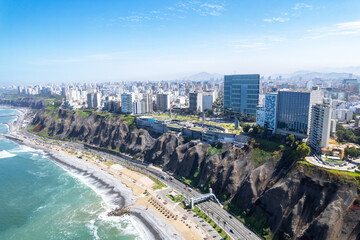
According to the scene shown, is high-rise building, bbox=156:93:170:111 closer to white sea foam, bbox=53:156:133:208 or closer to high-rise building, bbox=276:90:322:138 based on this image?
white sea foam, bbox=53:156:133:208

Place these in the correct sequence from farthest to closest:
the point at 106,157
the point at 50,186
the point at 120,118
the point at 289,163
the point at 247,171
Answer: the point at 120,118, the point at 106,157, the point at 50,186, the point at 247,171, the point at 289,163

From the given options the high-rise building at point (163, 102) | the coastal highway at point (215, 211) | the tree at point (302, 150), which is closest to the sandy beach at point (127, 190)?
the coastal highway at point (215, 211)

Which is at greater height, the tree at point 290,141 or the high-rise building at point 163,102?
the high-rise building at point 163,102

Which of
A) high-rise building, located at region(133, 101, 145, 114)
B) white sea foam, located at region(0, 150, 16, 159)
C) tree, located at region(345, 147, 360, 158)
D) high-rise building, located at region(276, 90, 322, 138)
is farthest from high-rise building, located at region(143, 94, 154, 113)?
tree, located at region(345, 147, 360, 158)

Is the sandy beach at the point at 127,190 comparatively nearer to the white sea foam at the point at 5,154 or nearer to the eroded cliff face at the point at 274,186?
the white sea foam at the point at 5,154

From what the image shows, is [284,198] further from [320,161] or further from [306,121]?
[306,121]

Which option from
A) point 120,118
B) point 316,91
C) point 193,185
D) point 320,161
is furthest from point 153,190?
point 120,118

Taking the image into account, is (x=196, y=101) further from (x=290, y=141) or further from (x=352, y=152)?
(x=352, y=152)
